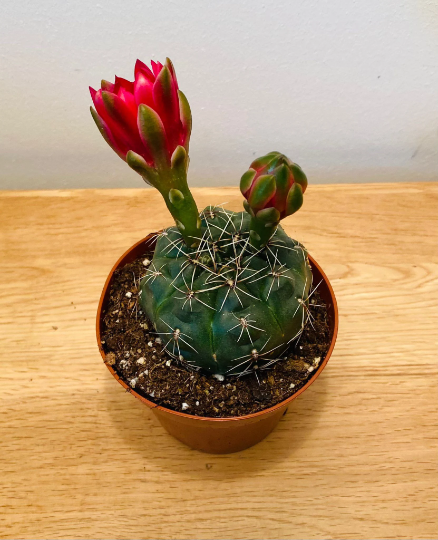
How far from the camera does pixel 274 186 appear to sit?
0.36m

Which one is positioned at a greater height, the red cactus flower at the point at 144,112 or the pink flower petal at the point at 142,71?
the pink flower petal at the point at 142,71

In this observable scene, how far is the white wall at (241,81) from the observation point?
0.70m

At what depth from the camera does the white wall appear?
701 mm

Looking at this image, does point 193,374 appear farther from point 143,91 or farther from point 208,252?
point 143,91

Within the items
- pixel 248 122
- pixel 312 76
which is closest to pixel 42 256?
pixel 248 122

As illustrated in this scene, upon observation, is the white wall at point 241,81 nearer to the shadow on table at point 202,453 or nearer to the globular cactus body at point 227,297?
the globular cactus body at point 227,297

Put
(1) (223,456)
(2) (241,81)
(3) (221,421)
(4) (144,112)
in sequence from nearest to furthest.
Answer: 1. (4) (144,112)
2. (3) (221,421)
3. (1) (223,456)
4. (2) (241,81)

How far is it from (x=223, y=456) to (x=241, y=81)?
0.61m

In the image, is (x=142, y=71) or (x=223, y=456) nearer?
(x=142, y=71)

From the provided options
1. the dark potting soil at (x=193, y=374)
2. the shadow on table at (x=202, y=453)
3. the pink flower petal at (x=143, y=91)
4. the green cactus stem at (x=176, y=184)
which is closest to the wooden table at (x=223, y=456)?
the shadow on table at (x=202, y=453)

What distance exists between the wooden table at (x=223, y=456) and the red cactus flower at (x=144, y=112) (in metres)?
0.42

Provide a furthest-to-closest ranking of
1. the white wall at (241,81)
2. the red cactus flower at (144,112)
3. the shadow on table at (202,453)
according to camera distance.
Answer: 1. the white wall at (241,81)
2. the shadow on table at (202,453)
3. the red cactus flower at (144,112)

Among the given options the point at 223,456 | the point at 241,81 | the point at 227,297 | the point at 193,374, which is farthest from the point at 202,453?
the point at 241,81

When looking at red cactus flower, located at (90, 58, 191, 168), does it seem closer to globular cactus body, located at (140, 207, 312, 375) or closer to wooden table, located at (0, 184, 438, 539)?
globular cactus body, located at (140, 207, 312, 375)
